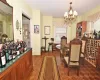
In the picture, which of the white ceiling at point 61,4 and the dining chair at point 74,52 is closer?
the dining chair at point 74,52

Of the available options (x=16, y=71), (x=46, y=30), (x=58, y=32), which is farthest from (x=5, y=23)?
(x=58, y=32)

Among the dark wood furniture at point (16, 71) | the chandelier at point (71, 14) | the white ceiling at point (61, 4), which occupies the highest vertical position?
the white ceiling at point (61, 4)

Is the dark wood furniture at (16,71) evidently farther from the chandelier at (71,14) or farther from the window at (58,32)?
the window at (58,32)

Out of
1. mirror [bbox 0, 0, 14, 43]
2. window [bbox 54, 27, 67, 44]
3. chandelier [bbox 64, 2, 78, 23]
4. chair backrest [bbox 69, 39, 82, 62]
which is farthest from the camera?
window [bbox 54, 27, 67, 44]

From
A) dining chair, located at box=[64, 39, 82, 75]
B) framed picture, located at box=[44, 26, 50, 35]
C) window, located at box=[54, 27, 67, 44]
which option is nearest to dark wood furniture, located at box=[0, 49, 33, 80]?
dining chair, located at box=[64, 39, 82, 75]

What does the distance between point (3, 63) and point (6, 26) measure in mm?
1204

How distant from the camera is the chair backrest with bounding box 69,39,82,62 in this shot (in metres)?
3.13

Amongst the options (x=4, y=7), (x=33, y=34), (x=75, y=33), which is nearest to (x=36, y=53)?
(x=33, y=34)

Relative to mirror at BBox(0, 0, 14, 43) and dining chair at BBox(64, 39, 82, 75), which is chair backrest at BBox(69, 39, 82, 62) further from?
mirror at BBox(0, 0, 14, 43)

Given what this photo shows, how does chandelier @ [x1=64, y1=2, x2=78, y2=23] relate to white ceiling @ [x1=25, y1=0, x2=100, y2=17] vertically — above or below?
below

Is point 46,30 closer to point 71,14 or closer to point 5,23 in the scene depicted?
point 71,14

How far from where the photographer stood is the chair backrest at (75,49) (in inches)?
123

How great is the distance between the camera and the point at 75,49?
321 centimetres

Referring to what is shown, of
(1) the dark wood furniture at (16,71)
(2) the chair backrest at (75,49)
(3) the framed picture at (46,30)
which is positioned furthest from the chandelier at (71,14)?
(3) the framed picture at (46,30)
